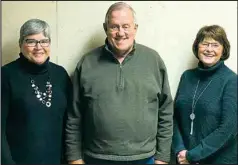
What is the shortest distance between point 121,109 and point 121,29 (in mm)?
466

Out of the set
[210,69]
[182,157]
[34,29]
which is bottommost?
[182,157]

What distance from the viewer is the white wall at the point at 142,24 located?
2.33m

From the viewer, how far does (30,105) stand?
191 centimetres

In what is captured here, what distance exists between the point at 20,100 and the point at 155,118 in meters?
0.80

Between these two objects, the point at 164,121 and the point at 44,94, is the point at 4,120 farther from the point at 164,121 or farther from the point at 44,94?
the point at 164,121

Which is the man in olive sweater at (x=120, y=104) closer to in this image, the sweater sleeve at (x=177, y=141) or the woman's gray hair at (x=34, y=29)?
the sweater sleeve at (x=177, y=141)

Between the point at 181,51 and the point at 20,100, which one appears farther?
the point at 181,51

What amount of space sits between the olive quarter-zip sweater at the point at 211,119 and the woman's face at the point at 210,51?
38 millimetres

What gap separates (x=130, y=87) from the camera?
6.50 ft

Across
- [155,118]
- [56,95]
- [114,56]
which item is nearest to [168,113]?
[155,118]

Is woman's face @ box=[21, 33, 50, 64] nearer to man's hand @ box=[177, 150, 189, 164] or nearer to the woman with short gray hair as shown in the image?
the woman with short gray hair

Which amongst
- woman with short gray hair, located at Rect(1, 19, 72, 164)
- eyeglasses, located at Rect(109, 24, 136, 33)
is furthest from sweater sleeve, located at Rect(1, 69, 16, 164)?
eyeglasses, located at Rect(109, 24, 136, 33)

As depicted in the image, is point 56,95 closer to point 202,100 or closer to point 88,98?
point 88,98

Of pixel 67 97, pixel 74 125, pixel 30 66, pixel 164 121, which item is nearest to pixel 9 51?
pixel 30 66
